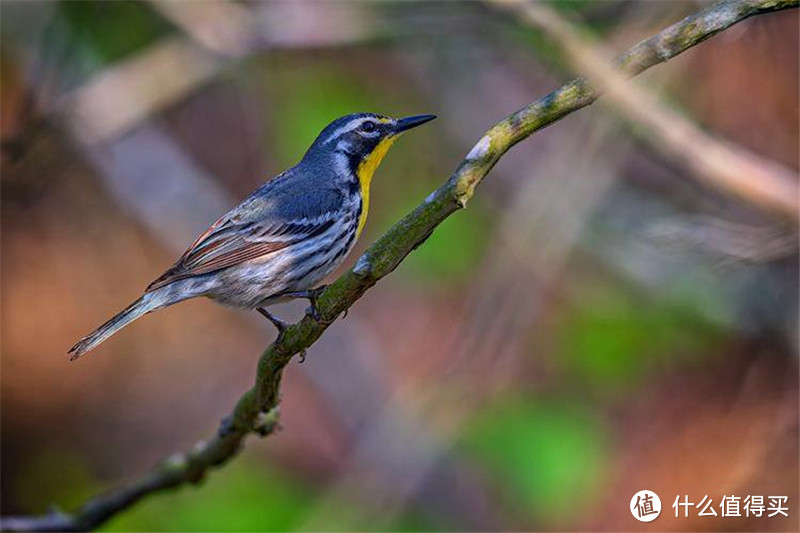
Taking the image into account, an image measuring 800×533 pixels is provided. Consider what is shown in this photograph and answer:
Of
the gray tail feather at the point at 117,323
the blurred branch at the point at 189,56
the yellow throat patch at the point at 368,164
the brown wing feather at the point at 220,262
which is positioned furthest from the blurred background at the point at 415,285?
the gray tail feather at the point at 117,323

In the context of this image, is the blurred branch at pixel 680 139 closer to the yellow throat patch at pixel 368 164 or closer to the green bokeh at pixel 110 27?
the yellow throat patch at pixel 368 164

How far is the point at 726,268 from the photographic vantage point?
5055mm

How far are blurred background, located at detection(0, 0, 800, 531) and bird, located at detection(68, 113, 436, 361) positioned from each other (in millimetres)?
1062

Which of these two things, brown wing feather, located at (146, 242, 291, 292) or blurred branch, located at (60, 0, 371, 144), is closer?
brown wing feather, located at (146, 242, 291, 292)

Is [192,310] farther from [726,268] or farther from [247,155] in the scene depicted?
[726,268]

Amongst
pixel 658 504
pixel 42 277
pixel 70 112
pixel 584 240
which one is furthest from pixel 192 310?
pixel 658 504

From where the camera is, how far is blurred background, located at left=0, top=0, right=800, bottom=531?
588 cm

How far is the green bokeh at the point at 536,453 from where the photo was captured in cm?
598

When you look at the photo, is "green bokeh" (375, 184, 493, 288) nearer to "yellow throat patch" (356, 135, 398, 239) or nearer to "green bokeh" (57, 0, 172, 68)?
"yellow throat patch" (356, 135, 398, 239)

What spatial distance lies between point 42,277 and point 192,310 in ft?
4.07

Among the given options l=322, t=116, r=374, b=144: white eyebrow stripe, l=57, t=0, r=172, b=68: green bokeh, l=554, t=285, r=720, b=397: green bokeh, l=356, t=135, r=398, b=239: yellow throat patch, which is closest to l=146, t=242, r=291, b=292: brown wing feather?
l=356, t=135, r=398, b=239: yellow throat patch

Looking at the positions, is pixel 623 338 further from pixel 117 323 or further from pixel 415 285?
pixel 117 323

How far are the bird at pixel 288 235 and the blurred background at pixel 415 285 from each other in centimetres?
106

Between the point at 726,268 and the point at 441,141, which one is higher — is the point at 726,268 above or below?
below
